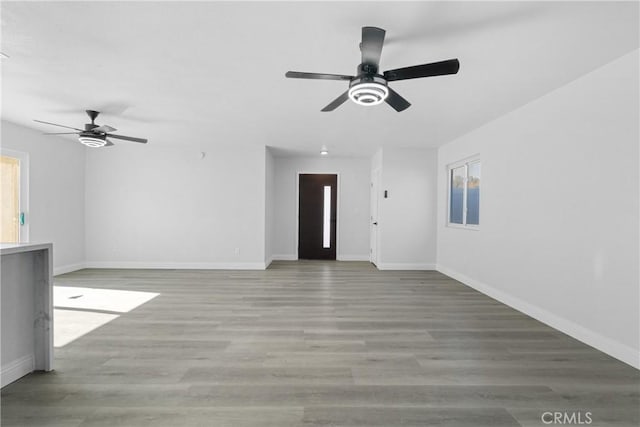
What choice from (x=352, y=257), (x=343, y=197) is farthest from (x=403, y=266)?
(x=343, y=197)

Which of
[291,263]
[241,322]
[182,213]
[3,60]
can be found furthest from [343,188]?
[3,60]

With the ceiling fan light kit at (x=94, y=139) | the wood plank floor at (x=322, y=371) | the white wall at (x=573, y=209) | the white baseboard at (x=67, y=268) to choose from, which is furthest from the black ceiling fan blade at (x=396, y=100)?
the white baseboard at (x=67, y=268)

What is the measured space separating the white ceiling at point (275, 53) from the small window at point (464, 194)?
46.4 inches

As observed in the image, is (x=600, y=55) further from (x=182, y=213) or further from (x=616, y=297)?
(x=182, y=213)

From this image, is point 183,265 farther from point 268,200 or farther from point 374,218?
point 374,218

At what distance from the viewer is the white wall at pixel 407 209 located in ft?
20.9

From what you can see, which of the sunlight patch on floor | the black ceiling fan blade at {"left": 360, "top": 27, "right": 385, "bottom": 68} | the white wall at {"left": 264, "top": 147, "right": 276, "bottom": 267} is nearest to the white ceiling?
the black ceiling fan blade at {"left": 360, "top": 27, "right": 385, "bottom": 68}

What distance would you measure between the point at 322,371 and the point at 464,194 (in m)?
4.29

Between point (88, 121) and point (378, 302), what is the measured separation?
487 centimetres

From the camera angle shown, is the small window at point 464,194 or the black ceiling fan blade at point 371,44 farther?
the small window at point 464,194

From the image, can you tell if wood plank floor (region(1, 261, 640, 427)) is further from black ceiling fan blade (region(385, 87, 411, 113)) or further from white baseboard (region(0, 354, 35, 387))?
black ceiling fan blade (region(385, 87, 411, 113))

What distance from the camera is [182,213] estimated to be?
6.35 metres

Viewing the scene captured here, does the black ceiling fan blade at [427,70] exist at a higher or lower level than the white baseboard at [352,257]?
higher

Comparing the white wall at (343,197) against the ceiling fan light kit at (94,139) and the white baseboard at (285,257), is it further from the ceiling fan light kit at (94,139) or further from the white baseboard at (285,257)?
the ceiling fan light kit at (94,139)
